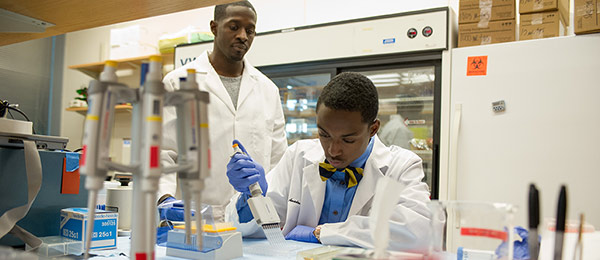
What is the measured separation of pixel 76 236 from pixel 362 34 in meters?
2.36

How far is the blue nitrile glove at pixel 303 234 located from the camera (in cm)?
143

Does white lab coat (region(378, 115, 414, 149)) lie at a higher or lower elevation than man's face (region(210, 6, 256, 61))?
lower

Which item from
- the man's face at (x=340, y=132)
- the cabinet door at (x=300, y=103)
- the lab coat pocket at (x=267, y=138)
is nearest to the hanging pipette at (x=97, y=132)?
the man's face at (x=340, y=132)

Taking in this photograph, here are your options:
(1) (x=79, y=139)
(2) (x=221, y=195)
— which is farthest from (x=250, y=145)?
(1) (x=79, y=139)

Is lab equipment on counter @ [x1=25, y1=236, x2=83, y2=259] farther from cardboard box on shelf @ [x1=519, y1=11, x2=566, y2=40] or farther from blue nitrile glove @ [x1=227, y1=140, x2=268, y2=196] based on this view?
cardboard box on shelf @ [x1=519, y1=11, x2=566, y2=40]

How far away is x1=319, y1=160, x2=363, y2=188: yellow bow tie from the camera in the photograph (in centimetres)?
152

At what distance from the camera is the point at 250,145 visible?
7.27 ft

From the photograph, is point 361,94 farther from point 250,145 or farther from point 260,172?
point 250,145

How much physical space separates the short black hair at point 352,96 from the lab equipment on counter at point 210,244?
1.67 feet

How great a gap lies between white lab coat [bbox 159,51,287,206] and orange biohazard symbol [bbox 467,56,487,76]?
1244 millimetres

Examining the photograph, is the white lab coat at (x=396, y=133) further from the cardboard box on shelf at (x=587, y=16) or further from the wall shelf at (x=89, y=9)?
the wall shelf at (x=89, y=9)

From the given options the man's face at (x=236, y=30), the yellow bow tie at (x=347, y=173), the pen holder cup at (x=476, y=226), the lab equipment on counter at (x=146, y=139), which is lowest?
the pen holder cup at (x=476, y=226)

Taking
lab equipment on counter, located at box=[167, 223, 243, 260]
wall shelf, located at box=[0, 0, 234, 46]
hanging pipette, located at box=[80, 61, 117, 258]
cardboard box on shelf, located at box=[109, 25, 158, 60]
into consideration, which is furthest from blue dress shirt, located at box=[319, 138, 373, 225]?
cardboard box on shelf, located at box=[109, 25, 158, 60]

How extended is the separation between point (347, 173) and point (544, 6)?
6.15ft
